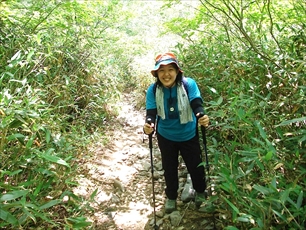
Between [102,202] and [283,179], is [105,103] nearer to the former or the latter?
[102,202]

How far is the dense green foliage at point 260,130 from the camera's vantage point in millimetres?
1795

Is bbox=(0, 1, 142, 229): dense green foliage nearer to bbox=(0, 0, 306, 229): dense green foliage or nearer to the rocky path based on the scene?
bbox=(0, 0, 306, 229): dense green foliage

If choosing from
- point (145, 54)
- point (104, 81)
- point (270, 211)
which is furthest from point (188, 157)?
point (145, 54)

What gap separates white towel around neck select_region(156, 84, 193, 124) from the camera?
2.82 metres

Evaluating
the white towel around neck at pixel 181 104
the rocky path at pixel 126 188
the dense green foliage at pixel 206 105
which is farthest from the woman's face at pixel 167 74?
the rocky path at pixel 126 188

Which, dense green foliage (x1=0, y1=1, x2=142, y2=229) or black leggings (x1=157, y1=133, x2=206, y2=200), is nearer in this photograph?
dense green foliage (x1=0, y1=1, x2=142, y2=229)

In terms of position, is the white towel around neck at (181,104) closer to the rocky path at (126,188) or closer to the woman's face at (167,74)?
the woman's face at (167,74)

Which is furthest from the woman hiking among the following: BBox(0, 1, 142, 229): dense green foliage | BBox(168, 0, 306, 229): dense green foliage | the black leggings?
BBox(0, 1, 142, 229): dense green foliage

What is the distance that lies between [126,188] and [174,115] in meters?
1.60

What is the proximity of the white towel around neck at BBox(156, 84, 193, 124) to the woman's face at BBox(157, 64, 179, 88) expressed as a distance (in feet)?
0.37

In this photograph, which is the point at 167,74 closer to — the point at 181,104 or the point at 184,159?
the point at 181,104

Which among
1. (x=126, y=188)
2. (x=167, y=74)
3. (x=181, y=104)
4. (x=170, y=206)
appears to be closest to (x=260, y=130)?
(x=181, y=104)

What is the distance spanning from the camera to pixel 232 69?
3.96 metres

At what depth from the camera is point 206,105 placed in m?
4.27
